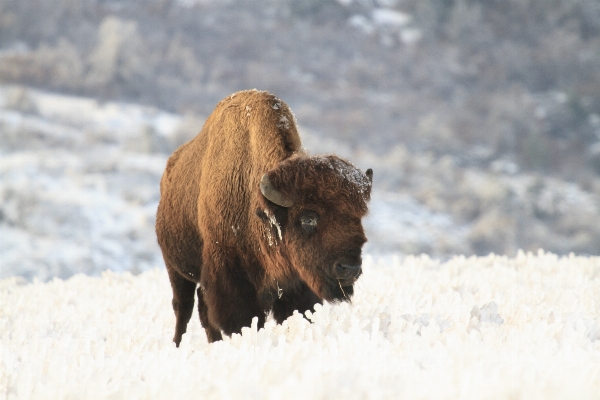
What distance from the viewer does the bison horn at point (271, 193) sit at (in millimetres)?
4691

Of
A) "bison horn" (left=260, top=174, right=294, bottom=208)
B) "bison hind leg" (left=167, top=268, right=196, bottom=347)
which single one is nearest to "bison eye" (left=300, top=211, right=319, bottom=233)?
"bison horn" (left=260, top=174, right=294, bottom=208)

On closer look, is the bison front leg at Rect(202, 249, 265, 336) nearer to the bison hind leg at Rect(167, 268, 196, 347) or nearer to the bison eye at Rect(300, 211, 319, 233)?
the bison eye at Rect(300, 211, 319, 233)

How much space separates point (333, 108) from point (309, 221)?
44.0m

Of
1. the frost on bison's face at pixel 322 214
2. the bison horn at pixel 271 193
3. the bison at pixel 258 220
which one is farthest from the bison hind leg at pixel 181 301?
the bison horn at pixel 271 193

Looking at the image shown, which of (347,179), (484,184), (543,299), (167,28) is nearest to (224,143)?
(347,179)

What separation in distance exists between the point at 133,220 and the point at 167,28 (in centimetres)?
3449

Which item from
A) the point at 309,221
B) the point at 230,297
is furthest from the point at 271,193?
the point at 230,297

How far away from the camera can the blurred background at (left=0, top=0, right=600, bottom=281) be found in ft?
79.7

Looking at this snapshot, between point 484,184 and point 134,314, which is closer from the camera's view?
point 134,314

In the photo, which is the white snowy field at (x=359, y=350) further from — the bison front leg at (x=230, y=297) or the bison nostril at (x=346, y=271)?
the bison front leg at (x=230, y=297)

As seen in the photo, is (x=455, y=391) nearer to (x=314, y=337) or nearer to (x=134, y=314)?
(x=314, y=337)

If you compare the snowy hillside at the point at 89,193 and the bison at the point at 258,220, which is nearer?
the bison at the point at 258,220

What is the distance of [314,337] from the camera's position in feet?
13.5

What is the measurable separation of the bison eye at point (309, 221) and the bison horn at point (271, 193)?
0.44 ft
